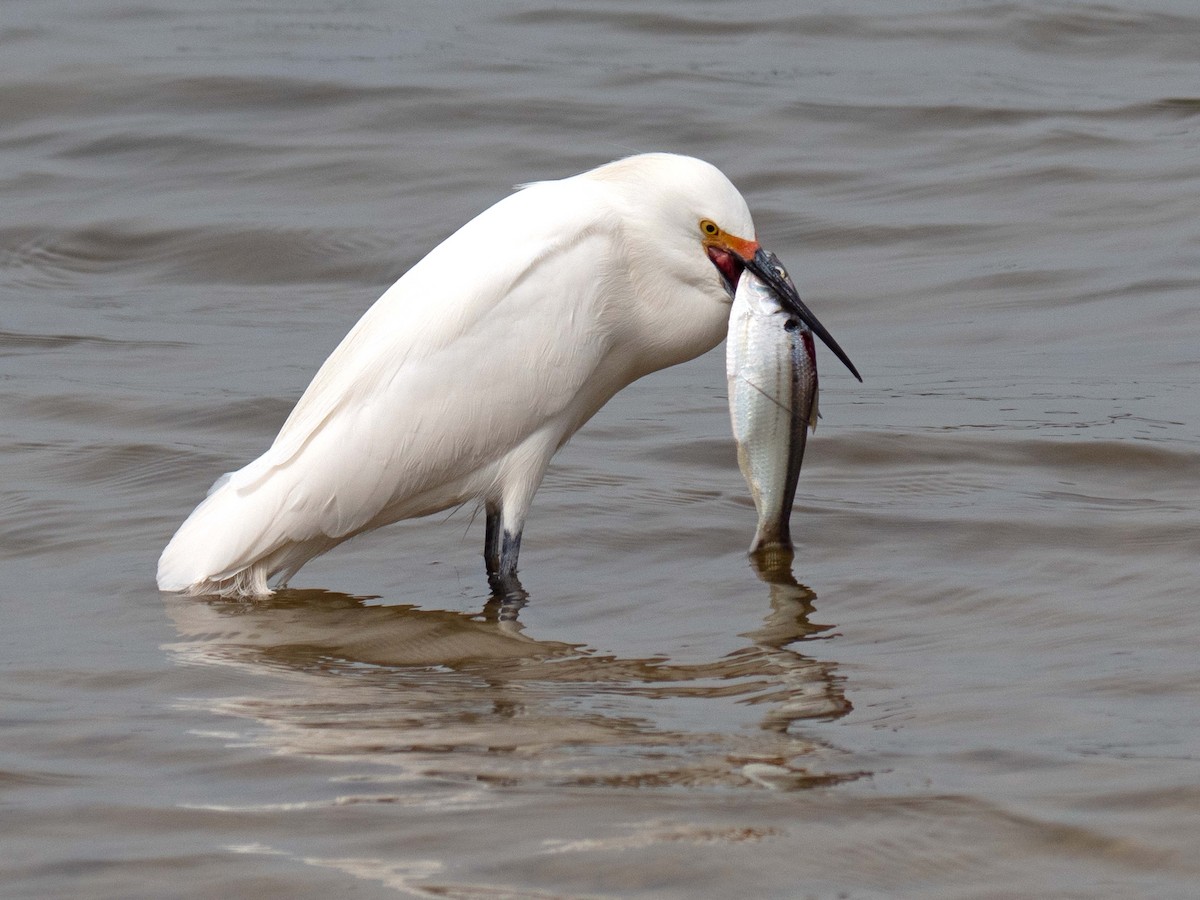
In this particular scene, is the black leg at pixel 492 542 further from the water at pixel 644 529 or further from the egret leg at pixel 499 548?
the water at pixel 644 529

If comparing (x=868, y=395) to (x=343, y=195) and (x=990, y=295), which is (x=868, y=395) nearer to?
(x=990, y=295)

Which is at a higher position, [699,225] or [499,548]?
[699,225]

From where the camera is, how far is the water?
11.8 ft

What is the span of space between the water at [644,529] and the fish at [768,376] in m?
0.49

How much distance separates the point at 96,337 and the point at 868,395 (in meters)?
3.92

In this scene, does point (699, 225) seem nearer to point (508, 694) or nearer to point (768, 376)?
point (768, 376)

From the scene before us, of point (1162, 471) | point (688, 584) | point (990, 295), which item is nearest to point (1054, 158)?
point (990, 295)

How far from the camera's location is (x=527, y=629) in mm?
5297

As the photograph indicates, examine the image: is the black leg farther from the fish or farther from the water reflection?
the fish

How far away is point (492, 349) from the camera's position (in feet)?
18.0

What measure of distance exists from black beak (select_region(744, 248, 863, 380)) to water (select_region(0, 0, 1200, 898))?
800 mm

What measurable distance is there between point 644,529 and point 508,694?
1.66 metres

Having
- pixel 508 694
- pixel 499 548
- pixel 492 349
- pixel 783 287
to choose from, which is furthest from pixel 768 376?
pixel 508 694

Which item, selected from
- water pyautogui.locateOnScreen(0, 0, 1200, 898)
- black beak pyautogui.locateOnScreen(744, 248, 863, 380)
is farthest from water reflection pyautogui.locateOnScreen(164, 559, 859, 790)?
black beak pyautogui.locateOnScreen(744, 248, 863, 380)
